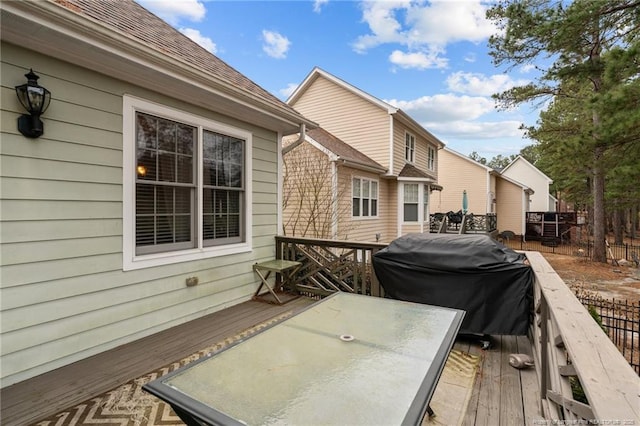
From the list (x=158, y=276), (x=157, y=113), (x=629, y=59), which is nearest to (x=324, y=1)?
(x=157, y=113)

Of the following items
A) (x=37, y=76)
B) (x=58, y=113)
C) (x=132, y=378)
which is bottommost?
(x=132, y=378)

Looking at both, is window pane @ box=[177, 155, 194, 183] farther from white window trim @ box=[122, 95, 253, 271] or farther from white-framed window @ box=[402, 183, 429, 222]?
white-framed window @ box=[402, 183, 429, 222]

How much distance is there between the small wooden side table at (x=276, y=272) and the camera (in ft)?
15.3

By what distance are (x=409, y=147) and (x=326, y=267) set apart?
9.99 m

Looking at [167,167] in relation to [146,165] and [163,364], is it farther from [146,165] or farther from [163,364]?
[163,364]

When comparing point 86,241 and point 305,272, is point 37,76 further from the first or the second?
point 305,272

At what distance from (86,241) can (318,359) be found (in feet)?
8.60

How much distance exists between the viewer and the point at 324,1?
293 inches

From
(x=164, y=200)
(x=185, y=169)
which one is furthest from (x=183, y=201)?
(x=185, y=169)

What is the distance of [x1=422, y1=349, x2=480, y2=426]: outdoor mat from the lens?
224 centimetres

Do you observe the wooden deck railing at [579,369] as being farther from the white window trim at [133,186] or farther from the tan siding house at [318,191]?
the tan siding house at [318,191]

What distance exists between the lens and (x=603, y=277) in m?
9.56

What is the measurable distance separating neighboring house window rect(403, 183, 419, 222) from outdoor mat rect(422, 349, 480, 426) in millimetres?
9815

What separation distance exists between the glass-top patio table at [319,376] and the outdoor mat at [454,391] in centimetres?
73
